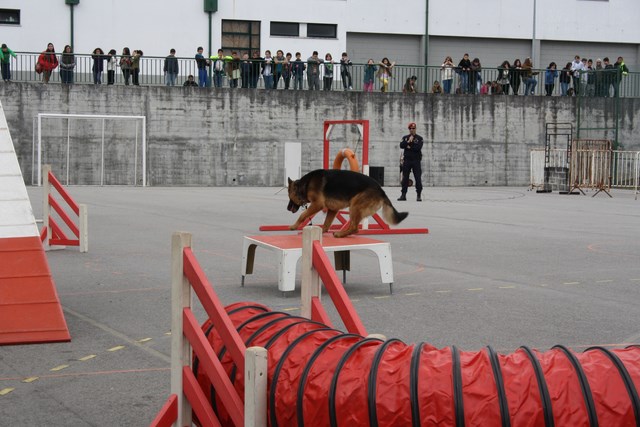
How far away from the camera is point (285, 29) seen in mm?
40969

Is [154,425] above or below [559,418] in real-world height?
below

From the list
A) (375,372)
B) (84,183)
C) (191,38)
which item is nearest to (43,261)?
(375,372)

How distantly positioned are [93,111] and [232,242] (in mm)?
22025

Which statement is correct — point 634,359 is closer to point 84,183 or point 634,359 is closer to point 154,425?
point 154,425

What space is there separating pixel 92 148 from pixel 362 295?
26.7m

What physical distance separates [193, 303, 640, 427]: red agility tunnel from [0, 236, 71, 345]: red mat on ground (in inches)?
130

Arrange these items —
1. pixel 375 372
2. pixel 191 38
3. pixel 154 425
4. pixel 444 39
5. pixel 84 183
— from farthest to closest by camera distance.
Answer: pixel 444 39, pixel 191 38, pixel 84 183, pixel 154 425, pixel 375 372

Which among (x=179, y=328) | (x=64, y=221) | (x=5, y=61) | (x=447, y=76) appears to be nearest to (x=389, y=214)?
(x=64, y=221)

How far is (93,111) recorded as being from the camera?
1352 inches

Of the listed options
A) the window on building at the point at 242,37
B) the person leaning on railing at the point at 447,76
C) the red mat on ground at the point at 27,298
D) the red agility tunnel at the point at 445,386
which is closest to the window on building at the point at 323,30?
the window on building at the point at 242,37

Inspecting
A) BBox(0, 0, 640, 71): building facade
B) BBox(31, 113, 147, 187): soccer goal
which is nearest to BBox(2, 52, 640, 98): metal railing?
BBox(0, 0, 640, 71): building facade

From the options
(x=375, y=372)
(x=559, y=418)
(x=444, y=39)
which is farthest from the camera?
(x=444, y=39)

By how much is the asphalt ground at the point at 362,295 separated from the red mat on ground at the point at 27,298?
0.44 feet

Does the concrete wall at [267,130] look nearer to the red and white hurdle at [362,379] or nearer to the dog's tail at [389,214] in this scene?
the dog's tail at [389,214]
